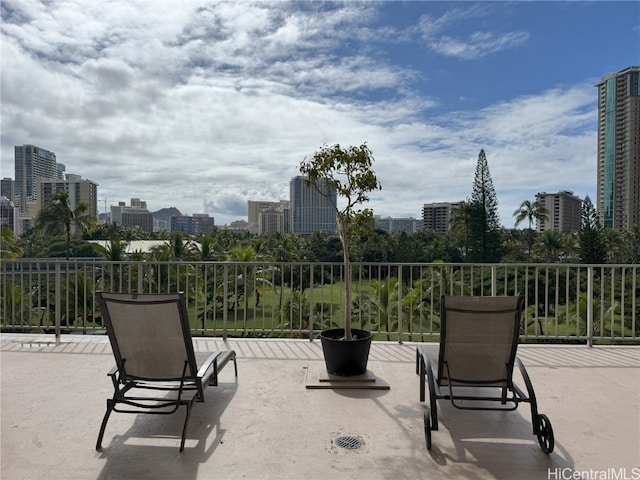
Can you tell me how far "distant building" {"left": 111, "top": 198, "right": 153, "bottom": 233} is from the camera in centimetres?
6225

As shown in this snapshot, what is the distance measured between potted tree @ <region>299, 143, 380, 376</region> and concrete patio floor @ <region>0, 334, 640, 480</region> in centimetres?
33

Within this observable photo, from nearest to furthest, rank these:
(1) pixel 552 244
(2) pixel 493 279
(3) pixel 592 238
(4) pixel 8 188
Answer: (2) pixel 493 279
(4) pixel 8 188
(3) pixel 592 238
(1) pixel 552 244

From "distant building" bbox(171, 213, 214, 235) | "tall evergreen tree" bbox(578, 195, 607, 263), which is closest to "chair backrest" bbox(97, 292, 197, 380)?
"tall evergreen tree" bbox(578, 195, 607, 263)

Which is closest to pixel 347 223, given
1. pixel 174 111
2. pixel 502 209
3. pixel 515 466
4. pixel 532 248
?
pixel 515 466

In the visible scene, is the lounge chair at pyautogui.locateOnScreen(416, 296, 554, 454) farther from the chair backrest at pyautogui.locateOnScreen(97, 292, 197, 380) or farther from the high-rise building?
the high-rise building

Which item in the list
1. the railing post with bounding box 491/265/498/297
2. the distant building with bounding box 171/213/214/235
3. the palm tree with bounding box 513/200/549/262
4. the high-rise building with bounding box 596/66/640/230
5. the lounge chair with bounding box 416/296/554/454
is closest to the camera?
the lounge chair with bounding box 416/296/554/454

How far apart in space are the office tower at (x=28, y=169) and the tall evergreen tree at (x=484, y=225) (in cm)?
3657

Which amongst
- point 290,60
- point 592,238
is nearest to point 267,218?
point 592,238

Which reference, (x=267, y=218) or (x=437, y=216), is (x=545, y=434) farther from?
(x=437, y=216)

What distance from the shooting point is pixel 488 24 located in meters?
7.76

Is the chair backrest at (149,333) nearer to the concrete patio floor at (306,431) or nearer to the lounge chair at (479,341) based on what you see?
the concrete patio floor at (306,431)

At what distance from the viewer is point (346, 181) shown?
3975mm

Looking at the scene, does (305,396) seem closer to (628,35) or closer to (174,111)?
(628,35)

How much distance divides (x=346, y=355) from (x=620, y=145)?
32883 millimetres
